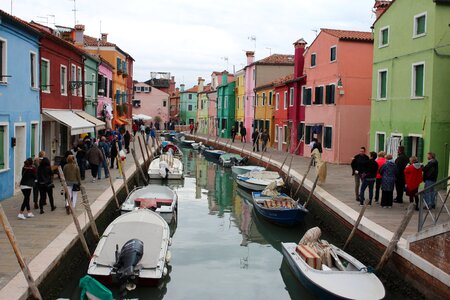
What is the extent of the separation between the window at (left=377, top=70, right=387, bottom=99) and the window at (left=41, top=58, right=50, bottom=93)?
13.0 meters

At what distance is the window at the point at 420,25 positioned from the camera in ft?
59.8

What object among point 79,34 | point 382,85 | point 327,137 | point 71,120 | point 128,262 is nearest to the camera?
point 128,262

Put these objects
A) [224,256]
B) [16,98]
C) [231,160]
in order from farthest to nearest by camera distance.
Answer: [231,160] < [16,98] < [224,256]

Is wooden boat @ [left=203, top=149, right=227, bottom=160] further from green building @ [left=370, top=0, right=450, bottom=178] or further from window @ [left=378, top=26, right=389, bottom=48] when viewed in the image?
window @ [left=378, top=26, right=389, bottom=48]

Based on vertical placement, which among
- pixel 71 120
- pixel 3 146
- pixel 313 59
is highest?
pixel 313 59

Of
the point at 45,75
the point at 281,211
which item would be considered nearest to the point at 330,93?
the point at 281,211

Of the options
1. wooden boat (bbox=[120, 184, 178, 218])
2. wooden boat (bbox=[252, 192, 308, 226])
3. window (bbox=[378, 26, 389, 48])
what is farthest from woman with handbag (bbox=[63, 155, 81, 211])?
window (bbox=[378, 26, 389, 48])

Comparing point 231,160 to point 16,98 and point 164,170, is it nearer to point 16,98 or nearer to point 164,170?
point 164,170

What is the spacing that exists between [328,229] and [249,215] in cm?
422

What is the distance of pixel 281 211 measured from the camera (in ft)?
52.8

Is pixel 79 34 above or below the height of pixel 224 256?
above

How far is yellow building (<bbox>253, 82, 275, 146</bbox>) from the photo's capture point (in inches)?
1585

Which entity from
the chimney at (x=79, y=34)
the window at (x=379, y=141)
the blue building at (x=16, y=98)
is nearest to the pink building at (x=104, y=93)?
the chimney at (x=79, y=34)

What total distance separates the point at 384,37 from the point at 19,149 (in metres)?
14.6
